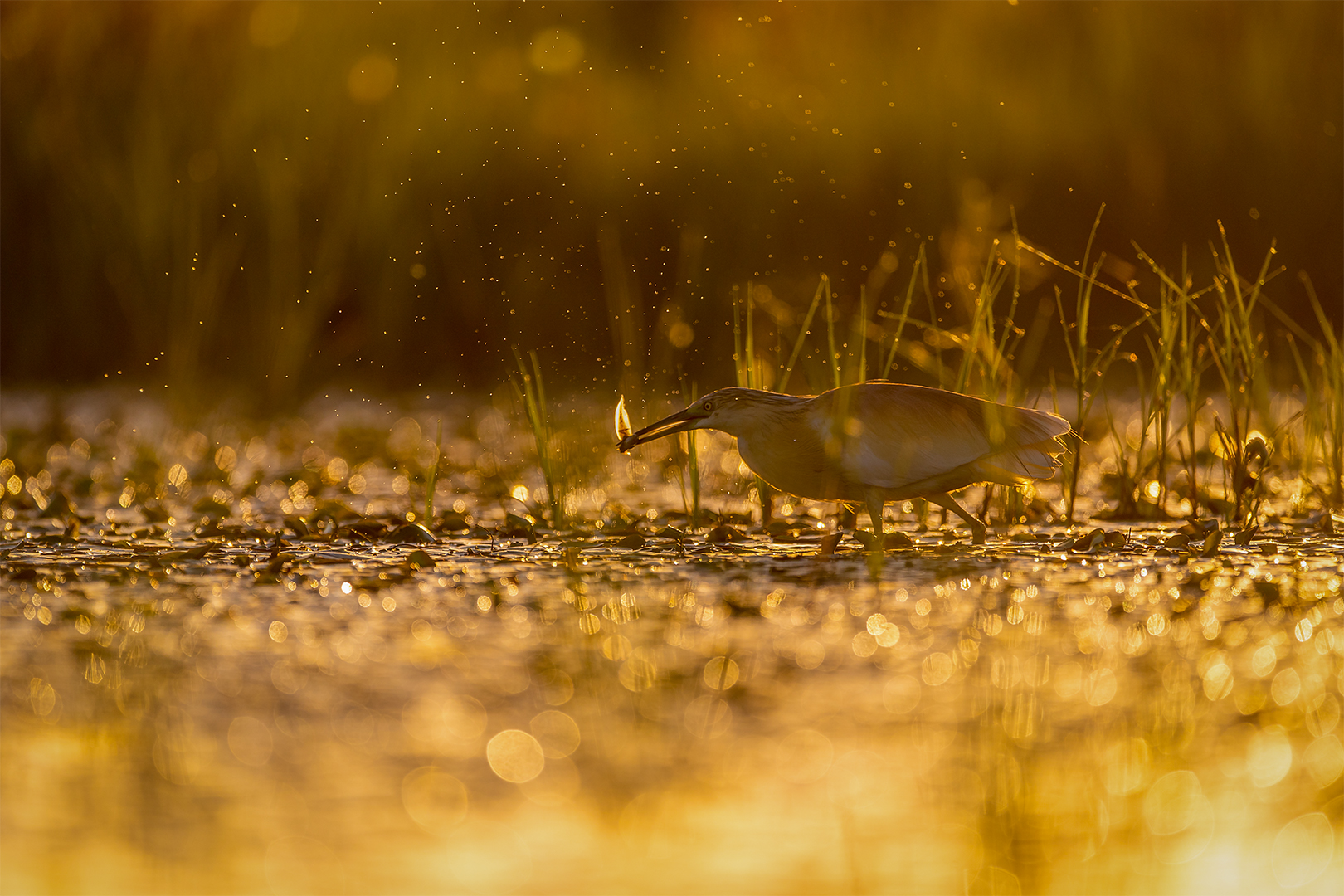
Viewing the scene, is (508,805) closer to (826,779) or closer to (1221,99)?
(826,779)

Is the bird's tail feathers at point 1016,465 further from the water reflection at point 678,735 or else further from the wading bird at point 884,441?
the water reflection at point 678,735

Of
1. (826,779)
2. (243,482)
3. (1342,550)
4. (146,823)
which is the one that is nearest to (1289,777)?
(826,779)

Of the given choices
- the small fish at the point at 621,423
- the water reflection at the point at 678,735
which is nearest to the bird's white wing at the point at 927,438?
the water reflection at the point at 678,735

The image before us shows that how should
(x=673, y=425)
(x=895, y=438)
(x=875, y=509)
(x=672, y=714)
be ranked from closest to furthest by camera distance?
(x=672, y=714) < (x=895, y=438) < (x=875, y=509) < (x=673, y=425)

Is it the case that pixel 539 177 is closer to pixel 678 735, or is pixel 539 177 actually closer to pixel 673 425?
pixel 673 425

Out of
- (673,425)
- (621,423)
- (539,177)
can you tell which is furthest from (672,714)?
(539,177)
